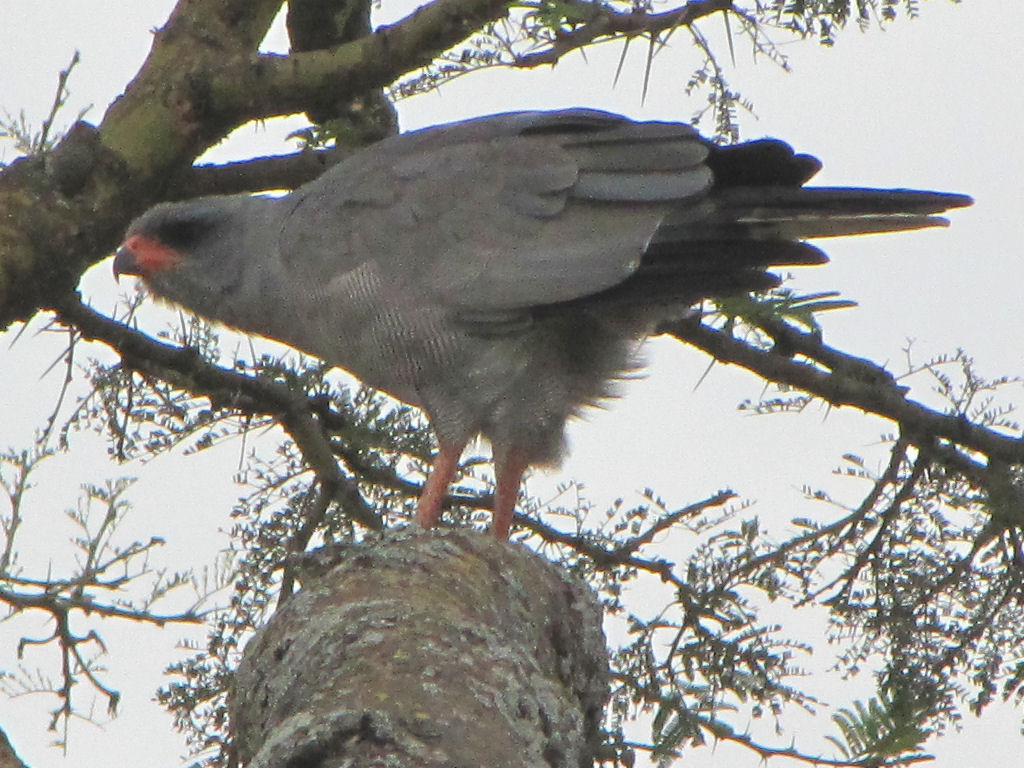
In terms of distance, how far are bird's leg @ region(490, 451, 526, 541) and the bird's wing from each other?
23.1 inches

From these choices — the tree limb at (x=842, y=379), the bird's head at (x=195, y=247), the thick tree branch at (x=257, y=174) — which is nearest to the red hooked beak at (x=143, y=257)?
the bird's head at (x=195, y=247)

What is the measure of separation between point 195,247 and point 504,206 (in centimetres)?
139

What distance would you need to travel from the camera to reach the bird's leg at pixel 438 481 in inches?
188

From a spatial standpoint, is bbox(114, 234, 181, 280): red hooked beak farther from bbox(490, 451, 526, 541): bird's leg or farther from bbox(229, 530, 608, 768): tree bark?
bbox(229, 530, 608, 768): tree bark

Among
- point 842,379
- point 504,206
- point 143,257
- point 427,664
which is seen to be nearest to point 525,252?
point 504,206

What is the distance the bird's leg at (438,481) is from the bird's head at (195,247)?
1173mm

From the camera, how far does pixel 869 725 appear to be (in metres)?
3.51

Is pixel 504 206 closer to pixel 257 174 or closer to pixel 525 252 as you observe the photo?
pixel 525 252

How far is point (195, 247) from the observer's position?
18.6ft

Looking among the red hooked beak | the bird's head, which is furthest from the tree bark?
the red hooked beak

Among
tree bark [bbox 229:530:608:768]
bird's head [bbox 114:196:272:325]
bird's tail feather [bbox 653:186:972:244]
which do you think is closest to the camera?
tree bark [bbox 229:530:608:768]

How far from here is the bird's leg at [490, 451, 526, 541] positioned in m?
5.01

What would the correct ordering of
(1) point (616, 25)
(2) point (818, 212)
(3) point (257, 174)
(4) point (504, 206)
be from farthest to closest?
(3) point (257, 174)
(4) point (504, 206)
(2) point (818, 212)
(1) point (616, 25)

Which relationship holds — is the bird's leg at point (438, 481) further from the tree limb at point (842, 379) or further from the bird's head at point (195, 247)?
the bird's head at point (195, 247)
